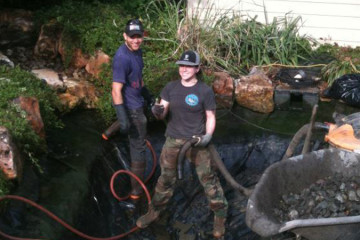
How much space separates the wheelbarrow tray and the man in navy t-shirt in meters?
1.62

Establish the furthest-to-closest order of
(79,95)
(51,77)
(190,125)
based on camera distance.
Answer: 1. (51,77)
2. (79,95)
3. (190,125)

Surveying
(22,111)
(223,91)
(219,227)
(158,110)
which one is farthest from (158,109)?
(223,91)

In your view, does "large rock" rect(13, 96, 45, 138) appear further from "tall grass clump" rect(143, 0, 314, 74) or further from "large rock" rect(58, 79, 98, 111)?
"tall grass clump" rect(143, 0, 314, 74)

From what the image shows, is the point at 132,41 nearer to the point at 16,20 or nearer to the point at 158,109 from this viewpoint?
the point at 158,109

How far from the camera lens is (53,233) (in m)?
4.50

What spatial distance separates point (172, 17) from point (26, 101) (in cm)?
403

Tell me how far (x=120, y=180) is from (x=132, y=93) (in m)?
1.22

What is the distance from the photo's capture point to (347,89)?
7.93 meters

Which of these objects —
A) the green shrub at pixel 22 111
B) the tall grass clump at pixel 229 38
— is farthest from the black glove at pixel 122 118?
the tall grass clump at pixel 229 38

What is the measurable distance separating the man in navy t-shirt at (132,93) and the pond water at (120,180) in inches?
18.7

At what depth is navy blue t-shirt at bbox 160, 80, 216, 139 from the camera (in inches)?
189

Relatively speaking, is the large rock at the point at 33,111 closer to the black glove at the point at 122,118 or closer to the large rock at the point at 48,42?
the black glove at the point at 122,118

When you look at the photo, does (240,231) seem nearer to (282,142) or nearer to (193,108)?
(193,108)

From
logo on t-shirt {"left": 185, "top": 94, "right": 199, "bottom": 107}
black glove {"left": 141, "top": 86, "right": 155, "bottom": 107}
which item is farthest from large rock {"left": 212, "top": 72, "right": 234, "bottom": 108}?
logo on t-shirt {"left": 185, "top": 94, "right": 199, "bottom": 107}
